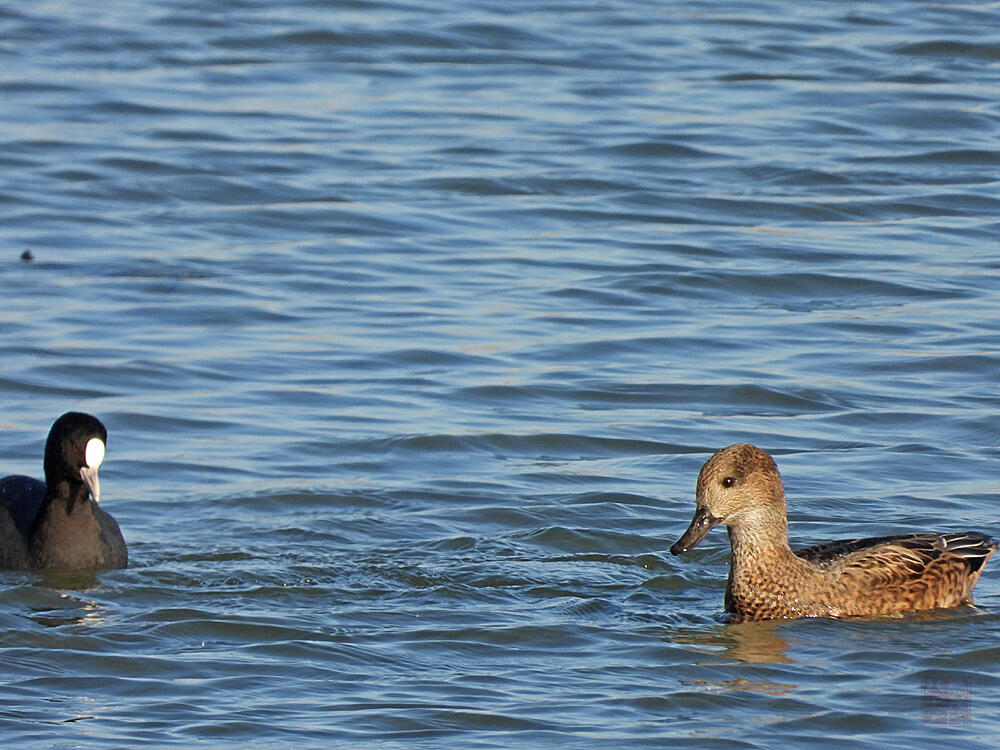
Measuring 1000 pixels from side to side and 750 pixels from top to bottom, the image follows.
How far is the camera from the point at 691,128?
18953 millimetres

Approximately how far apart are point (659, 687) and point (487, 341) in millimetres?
5546

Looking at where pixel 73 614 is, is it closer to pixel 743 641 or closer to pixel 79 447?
pixel 79 447

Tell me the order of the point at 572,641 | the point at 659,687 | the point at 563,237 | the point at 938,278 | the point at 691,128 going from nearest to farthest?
the point at 659,687, the point at 572,641, the point at 938,278, the point at 563,237, the point at 691,128

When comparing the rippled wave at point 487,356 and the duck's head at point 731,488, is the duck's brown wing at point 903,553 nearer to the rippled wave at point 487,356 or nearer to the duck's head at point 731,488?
the rippled wave at point 487,356

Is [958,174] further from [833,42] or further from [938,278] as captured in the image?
[833,42]

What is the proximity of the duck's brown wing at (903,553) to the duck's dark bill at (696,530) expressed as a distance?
54cm

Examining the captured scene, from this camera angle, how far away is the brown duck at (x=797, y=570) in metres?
8.36

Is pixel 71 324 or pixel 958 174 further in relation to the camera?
pixel 958 174

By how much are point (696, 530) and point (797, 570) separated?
1.61ft

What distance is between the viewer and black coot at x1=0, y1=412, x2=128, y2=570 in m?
9.23

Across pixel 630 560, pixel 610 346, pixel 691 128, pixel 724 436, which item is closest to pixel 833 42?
pixel 691 128

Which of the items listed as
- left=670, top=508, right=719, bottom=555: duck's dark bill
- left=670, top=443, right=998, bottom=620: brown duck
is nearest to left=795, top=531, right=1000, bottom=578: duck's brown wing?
left=670, top=443, right=998, bottom=620: brown duck

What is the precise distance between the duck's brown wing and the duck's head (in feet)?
1.40

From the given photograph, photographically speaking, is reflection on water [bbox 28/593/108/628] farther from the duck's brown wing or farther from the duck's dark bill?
the duck's brown wing
